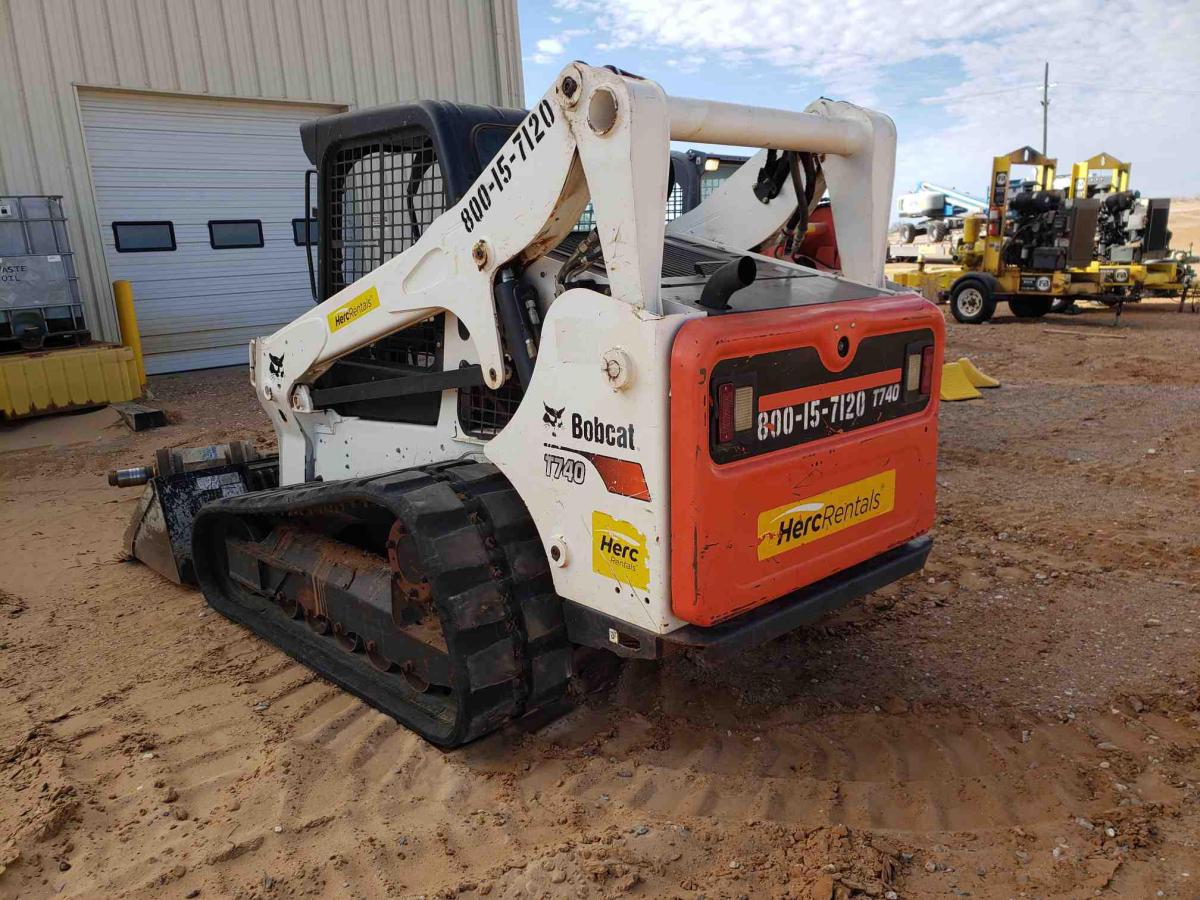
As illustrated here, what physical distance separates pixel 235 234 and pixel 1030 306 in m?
13.3

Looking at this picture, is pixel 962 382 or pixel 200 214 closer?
pixel 962 382

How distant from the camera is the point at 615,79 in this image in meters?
2.23

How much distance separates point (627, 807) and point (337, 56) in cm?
1161

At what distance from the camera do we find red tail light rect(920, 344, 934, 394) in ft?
9.89

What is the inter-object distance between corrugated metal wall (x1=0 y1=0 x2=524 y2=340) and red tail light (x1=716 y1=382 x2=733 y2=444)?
999cm

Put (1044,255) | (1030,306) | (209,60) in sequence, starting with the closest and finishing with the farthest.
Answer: (209,60)
(1044,255)
(1030,306)

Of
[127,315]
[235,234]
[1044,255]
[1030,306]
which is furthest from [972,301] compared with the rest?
[127,315]

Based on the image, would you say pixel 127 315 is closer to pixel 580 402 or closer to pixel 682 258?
pixel 682 258

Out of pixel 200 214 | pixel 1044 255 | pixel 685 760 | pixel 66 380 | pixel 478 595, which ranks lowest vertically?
pixel 685 760

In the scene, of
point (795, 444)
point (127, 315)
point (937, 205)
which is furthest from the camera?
point (937, 205)

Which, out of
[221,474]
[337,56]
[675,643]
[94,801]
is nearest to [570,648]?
[675,643]

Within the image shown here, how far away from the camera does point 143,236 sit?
35.2 ft

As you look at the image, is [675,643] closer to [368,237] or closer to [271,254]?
[368,237]

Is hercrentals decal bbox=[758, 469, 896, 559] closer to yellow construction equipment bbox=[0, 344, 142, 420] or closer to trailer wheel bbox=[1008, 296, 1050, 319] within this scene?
yellow construction equipment bbox=[0, 344, 142, 420]
